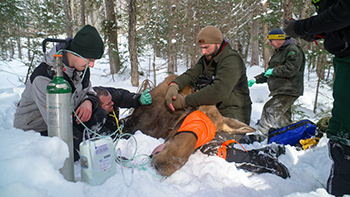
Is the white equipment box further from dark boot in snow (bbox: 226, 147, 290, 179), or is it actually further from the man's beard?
the man's beard

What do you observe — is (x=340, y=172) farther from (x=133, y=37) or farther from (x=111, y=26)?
(x=111, y=26)

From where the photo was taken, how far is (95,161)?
1346 millimetres

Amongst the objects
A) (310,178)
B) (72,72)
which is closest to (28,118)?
(72,72)

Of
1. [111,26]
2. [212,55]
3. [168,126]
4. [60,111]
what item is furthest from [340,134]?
[111,26]

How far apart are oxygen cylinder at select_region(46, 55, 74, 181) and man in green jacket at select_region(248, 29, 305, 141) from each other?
3.13m

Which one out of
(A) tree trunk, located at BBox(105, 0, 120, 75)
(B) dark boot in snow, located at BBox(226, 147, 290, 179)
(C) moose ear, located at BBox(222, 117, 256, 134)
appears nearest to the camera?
(B) dark boot in snow, located at BBox(226, 147, 290, 179)

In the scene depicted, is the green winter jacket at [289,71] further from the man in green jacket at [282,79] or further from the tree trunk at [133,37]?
the tree trunk at [133,37]

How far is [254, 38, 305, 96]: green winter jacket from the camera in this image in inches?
139

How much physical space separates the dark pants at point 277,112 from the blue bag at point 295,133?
2.31 ft

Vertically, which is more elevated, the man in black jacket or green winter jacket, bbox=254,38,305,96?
green winter jacket, bbox=254,38,305,96

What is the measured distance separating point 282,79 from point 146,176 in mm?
3300

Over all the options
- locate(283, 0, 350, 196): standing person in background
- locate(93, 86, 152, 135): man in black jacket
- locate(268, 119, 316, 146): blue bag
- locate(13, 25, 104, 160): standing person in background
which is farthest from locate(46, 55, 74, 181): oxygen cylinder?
locate(268, 119, 316, 146): blue bag

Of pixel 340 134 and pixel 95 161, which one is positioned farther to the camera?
pixel 340 134

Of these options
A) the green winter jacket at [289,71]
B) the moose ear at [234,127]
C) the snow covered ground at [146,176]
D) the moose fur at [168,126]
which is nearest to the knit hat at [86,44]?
the snow covered ground at [146,176]
